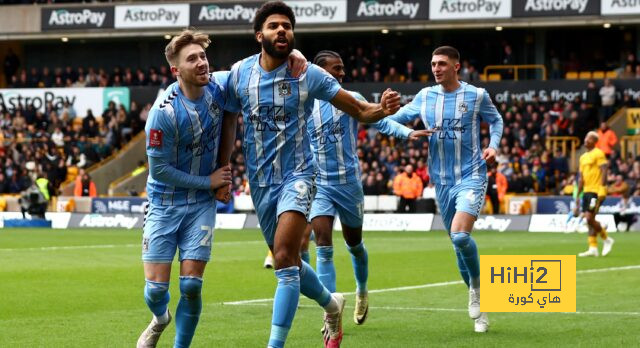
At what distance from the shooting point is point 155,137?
882 centimetres

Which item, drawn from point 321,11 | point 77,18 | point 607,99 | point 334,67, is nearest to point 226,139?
point 334,67

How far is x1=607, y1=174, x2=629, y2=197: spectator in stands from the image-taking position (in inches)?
1375

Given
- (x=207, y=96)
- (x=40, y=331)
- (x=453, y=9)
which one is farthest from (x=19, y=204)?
(x=207, y=96)

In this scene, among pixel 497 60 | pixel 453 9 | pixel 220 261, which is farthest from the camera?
pixel 497 60

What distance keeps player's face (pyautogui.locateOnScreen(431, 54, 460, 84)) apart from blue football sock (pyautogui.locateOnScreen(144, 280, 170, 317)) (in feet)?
14.3

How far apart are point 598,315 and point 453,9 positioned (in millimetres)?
34563

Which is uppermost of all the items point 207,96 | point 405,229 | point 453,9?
point 453,9

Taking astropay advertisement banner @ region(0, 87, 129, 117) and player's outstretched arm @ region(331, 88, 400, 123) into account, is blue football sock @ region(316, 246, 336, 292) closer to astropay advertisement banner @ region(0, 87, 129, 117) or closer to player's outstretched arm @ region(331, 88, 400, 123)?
player's outstretched arm @ region(331, 88, 400, 123)

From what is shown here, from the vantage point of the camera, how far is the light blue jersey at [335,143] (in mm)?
12320

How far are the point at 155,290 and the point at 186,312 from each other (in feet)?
0.88

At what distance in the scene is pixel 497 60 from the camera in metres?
49.2

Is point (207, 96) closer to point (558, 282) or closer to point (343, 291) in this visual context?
point (558, 282)

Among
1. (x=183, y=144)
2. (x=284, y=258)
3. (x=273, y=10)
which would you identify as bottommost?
(x=284, y=258)

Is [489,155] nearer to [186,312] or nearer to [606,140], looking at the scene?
[186,312]
